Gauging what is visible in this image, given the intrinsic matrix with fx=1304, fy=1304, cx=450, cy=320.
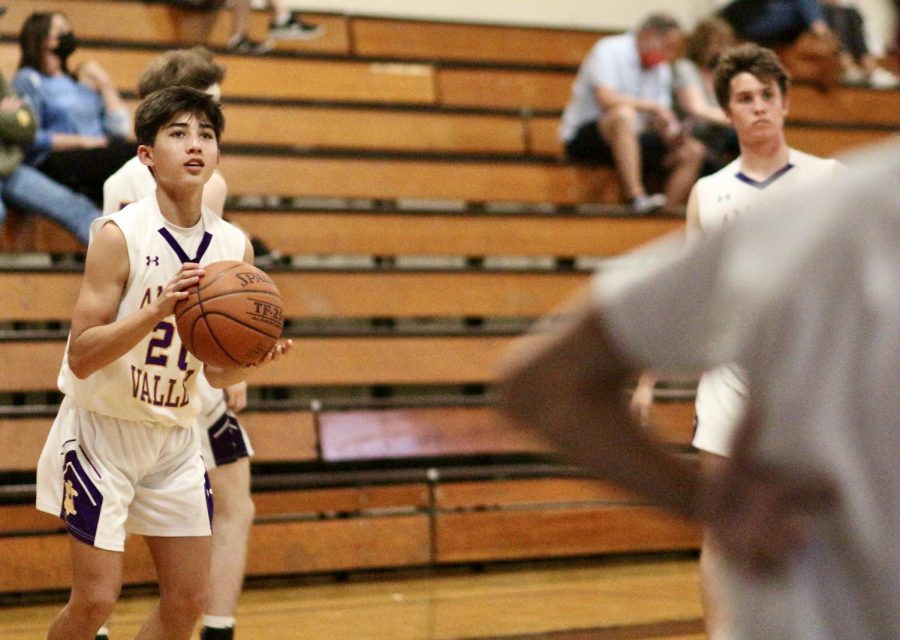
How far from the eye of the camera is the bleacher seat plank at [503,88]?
9031 mm

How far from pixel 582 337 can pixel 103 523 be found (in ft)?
7.85

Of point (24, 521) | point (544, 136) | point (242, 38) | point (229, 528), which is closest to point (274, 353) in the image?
point (229, 528)

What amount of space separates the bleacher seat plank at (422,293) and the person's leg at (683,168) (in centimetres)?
Answer: 118

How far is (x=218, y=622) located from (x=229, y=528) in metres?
0.30

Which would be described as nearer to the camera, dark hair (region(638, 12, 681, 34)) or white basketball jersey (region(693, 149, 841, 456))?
white basketball jersey (region(693, 149, 841, 456))

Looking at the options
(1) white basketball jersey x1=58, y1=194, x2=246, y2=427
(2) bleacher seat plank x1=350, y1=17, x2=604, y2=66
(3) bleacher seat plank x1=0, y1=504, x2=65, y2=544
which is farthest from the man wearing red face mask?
(1) white basketball jersey x1=58, y1=194, x2=246, y2=427

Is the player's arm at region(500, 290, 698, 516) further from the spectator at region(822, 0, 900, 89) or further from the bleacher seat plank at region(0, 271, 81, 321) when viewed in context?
the spectator at region(822, 0, 900, 89)

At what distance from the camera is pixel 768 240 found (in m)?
1.15

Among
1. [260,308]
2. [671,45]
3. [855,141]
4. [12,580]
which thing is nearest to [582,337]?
[260,308]

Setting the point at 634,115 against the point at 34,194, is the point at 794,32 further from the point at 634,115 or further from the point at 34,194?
the point at 34,194

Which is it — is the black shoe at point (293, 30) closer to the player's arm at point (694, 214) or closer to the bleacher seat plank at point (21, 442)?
the bleacher seat plank at point (21, 442)

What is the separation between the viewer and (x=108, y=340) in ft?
10.5

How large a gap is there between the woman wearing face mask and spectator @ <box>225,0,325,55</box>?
1.43 m

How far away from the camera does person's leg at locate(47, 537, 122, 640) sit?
3.27 metres
